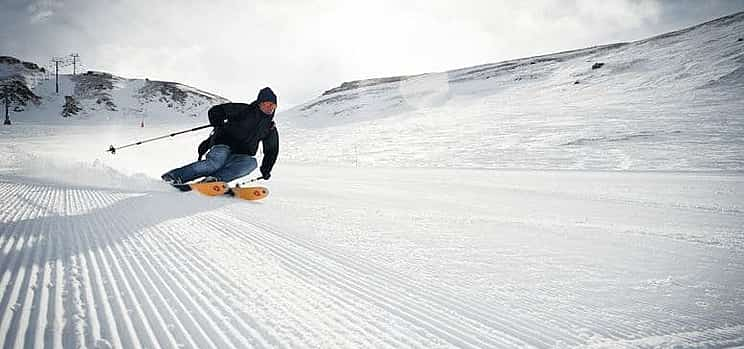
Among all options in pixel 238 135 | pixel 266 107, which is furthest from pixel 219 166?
pixel 266 107

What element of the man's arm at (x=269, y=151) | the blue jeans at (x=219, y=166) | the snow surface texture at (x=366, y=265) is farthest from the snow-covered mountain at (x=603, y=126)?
the blue jeans at (x=219, y=166)

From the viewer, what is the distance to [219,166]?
16.6 feet

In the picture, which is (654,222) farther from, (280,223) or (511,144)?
(511,144)

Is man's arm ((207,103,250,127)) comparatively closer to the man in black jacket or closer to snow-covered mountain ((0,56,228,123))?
the man in black jacket

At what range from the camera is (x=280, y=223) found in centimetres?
299

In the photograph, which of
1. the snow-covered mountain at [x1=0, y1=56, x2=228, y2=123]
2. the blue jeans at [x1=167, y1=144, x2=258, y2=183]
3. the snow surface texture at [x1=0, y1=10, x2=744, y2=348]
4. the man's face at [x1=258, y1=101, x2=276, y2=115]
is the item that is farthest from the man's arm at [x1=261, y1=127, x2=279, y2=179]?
the snow-covered mountain at [x1=0, y1=56, x2=228, y2=123]

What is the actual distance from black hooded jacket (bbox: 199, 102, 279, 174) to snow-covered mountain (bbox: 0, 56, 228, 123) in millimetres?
58586

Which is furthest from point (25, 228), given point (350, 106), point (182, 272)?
point (350, 106)

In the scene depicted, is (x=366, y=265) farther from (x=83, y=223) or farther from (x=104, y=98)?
(x=104, y=98)

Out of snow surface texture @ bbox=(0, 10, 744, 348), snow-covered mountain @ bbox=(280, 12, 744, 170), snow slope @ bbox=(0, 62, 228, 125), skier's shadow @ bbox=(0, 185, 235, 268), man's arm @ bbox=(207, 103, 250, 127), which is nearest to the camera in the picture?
snow surface texture @ bbox=(0, 10, 744, 348)

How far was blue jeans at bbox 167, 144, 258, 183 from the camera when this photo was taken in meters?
4.68

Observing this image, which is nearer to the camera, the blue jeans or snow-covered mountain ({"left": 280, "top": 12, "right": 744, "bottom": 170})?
the blue jeans

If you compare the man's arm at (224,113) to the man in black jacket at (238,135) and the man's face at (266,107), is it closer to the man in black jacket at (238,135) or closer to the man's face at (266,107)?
the man in black jacket at (238,135)

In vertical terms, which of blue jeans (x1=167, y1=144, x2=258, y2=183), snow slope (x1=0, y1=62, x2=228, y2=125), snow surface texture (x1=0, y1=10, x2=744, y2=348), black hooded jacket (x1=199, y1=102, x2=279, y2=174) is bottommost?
snow surface texture (x1=0, y1=10, x2=744, y2=348)
